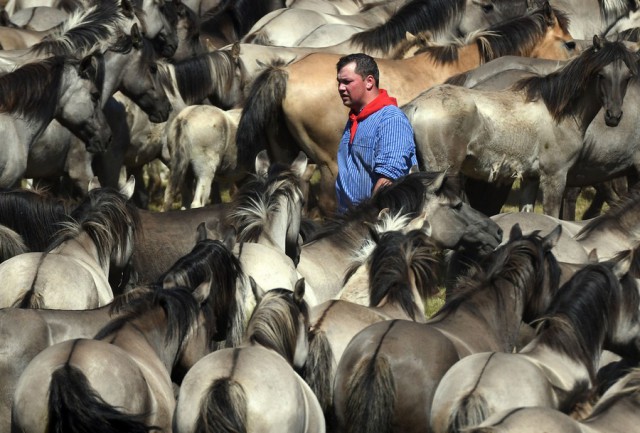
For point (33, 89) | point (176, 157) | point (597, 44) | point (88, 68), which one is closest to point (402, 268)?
point (33, 89)

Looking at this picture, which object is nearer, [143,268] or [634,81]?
[143,268]

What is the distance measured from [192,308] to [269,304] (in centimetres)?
42

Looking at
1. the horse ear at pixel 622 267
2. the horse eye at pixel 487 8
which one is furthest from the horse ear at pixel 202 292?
the horse eye at pixel 487 8

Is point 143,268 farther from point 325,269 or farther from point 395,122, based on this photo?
point 395,122

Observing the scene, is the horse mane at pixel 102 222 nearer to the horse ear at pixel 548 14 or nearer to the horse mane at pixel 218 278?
the horse mane at pixel 218 278

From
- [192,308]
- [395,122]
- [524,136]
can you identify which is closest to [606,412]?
[192,308]

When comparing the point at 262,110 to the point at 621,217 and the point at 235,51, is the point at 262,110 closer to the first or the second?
the point at 235,51

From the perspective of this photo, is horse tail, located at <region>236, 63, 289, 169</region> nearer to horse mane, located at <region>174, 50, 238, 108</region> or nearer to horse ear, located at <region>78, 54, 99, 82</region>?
horse ear, located at <region>78, 54, 99, 82</region>

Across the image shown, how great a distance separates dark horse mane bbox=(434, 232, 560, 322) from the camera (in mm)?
7141

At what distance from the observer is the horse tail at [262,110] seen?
1125cm

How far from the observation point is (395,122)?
9008mm

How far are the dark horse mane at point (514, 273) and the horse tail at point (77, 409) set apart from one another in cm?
215

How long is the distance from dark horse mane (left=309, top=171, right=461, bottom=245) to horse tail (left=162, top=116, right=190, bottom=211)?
3672mm

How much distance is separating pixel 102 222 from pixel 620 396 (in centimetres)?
335
